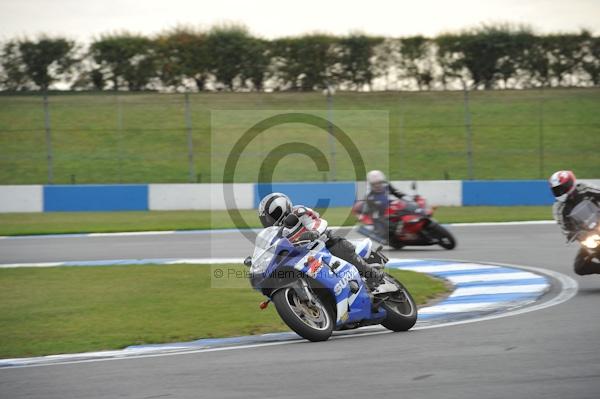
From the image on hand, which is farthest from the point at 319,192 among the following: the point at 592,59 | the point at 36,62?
the point at 592,59

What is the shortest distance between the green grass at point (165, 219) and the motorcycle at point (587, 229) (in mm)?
10637

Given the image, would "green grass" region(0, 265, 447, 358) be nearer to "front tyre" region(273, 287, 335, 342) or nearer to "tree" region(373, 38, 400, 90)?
"front tyre" region(273, 287, 335, 342)

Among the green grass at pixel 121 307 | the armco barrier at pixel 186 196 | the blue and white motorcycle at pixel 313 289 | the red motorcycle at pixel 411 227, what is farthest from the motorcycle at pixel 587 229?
the armco barrier at pixel 186 196

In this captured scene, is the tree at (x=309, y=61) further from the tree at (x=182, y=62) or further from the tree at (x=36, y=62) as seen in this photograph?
the tree at (x=36, y=62)

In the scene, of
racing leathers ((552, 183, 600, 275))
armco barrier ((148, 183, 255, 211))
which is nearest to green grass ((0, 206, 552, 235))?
armco barrier ((148, 183, 255, 211))

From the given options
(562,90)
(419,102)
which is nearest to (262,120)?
(419,102)

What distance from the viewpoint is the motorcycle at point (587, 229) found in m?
10.5

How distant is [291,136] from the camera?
32188mm

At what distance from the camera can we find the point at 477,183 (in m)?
26.1

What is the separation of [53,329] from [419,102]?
25.6m

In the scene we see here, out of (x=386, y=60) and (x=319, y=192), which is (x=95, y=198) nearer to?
(x=319, y=192)

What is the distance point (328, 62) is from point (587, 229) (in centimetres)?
2914

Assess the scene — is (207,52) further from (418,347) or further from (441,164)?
(418,347)

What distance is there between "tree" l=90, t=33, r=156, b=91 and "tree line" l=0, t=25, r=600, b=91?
4 cm
